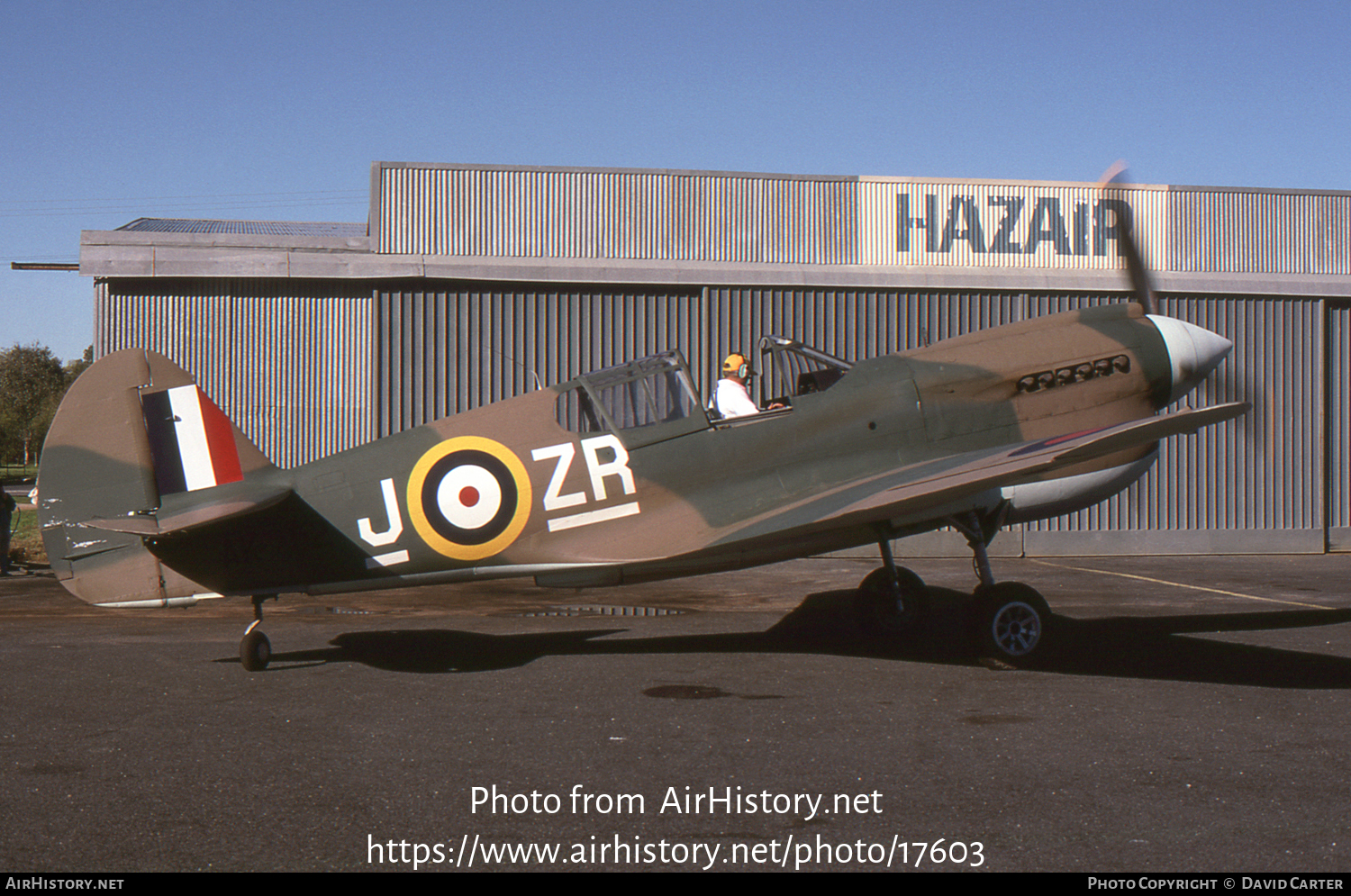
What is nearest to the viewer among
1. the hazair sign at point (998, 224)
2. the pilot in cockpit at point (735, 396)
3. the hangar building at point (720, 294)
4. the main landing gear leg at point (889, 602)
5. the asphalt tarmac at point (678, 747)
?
the asphalt tarmac at point (678, 747)

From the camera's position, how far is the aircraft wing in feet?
21.6

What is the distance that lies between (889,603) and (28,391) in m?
86.2

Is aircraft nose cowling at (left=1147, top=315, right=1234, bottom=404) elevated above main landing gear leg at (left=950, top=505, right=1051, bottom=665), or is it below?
above

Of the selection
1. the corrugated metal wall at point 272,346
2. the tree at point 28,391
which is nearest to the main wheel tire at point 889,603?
the corrugated metal wall at point 272,346

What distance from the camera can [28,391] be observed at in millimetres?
78188

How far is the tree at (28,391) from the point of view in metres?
76.0

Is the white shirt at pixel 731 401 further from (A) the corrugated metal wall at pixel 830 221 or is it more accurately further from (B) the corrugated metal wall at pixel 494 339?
(A) the corrugated metal wall at pixel 830 221

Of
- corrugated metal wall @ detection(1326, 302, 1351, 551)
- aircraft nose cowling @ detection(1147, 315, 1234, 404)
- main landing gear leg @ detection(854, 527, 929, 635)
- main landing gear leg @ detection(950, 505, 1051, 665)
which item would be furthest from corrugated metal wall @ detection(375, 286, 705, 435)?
corrugated metal wall @ detection(1326, 302, 1351, 551)

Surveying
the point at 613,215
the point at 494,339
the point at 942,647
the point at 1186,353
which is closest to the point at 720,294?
the point at 613,215

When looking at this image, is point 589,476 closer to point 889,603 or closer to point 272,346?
point 889,603

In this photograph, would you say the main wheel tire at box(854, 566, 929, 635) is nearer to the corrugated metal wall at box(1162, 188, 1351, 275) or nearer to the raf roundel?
the raf roundel

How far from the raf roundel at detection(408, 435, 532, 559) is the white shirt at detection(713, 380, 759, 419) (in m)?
1.90

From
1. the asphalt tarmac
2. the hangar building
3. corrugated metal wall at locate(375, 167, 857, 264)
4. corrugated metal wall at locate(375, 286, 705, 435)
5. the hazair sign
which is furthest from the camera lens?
the hazair sign

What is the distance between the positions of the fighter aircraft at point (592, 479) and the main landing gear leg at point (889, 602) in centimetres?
94
